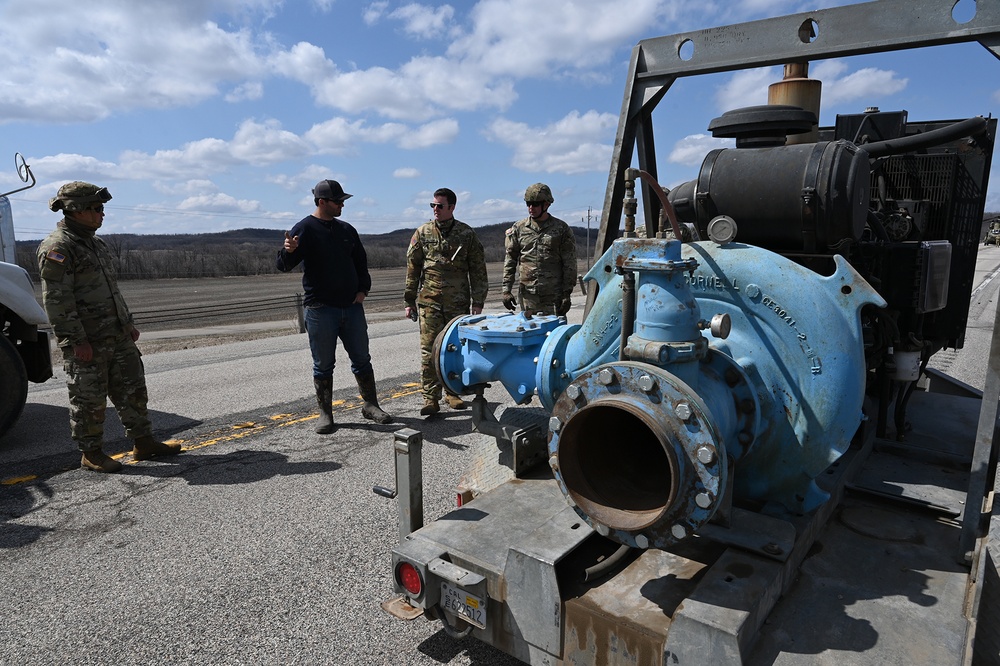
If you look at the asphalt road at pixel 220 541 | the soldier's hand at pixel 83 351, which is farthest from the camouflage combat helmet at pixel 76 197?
the asphalt road at pixel 220 541

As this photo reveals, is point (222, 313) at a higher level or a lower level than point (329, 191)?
lower

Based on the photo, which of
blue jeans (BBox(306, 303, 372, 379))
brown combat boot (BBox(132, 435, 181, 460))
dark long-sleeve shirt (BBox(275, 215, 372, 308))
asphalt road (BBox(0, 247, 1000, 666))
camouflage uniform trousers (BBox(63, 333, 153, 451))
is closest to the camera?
asphalt road (BBox(0, 247, 1000, 666))

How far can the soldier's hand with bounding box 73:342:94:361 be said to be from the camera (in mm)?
4430

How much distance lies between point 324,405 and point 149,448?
1325mm

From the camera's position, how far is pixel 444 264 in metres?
6.03

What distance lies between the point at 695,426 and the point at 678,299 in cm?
44

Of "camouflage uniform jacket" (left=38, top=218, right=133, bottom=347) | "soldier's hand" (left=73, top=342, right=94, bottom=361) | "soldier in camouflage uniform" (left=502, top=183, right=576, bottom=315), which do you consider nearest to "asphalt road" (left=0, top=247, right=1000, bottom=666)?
"soldier's hand" (left=73, top=342, right=94, bottom=361)

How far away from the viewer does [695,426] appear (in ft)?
5.74

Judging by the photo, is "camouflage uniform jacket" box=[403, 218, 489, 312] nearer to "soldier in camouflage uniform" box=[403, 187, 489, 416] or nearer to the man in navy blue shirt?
"soldier in camouflage uniform" box=[403, 187, 489, 416]

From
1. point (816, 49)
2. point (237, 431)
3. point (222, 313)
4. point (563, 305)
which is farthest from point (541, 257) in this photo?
point (222, 313)

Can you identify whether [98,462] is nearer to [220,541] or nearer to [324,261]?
[220,541]

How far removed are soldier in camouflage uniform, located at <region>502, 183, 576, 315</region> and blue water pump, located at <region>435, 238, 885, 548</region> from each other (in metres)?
4.15

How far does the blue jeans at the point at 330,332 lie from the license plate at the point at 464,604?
3378 mm

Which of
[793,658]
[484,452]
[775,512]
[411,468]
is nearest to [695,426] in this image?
[793,658]
